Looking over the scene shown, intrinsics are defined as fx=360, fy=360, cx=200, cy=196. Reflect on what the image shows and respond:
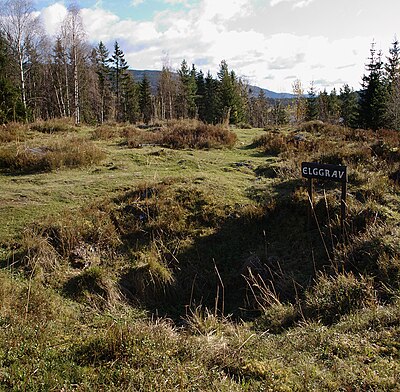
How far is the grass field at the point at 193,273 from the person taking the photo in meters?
3.18

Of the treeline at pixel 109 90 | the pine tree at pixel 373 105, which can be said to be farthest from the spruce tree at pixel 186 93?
the pine tree at pixel 373 105

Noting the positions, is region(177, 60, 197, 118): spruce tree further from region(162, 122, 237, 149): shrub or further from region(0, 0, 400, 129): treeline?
region(162, 122, 237, 149): shrub

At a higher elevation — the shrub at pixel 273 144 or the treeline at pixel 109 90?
the treeline at pixel 109 90

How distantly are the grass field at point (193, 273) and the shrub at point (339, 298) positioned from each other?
3 cm

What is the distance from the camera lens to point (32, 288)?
4797 mm

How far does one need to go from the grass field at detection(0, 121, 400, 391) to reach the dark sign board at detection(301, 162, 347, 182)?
545 mm

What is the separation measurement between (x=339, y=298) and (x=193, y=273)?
2617 mm

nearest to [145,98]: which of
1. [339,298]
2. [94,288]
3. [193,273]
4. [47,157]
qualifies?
[47,157]

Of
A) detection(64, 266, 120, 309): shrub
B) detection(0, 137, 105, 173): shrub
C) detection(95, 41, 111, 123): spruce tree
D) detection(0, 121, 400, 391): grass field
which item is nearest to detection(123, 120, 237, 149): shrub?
detection(0, 121, 400, 391): grass field

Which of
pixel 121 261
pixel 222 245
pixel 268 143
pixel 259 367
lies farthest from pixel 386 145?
pixel 259 367

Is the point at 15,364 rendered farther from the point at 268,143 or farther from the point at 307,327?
the point at 268,143

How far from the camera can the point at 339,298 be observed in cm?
467

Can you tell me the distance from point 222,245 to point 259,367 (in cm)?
383

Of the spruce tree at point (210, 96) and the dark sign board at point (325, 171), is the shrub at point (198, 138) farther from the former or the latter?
the spruce tree at point (210, 96)
